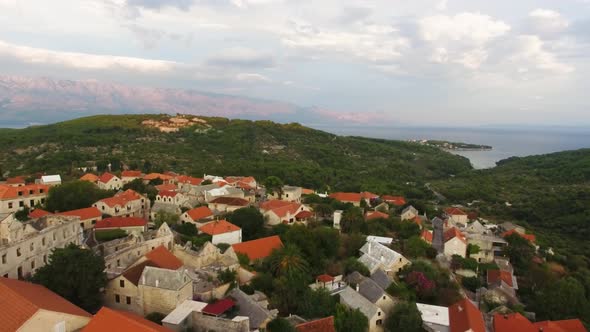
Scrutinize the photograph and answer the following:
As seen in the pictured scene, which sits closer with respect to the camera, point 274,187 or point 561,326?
point 561,326

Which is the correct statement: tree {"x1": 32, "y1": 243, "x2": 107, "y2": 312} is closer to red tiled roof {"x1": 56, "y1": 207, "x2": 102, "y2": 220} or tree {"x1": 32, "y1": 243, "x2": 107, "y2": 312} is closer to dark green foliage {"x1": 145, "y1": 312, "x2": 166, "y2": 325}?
dark green foliage {"x1": 145, "y1": 312, "x2": 166, "y2": 325}

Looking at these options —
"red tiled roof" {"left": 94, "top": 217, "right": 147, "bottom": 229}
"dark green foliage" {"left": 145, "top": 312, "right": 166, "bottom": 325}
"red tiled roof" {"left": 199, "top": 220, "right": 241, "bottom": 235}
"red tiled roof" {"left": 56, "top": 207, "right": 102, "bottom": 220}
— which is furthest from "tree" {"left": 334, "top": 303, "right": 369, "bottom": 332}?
"red tiled roof" {"left": 56, "top": 207, "right": 102, "bottom": 220}

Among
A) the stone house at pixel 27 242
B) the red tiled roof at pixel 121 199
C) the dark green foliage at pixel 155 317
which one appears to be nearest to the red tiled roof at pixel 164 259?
the dark green foliage at pixel 155 317

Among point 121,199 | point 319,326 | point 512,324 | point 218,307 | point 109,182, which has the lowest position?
point 512,324

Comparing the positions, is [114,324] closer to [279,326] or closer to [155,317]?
[155,317]

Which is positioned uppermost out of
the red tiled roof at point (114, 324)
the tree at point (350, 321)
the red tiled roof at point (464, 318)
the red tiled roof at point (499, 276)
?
the red tiled roof at point (114, 324)

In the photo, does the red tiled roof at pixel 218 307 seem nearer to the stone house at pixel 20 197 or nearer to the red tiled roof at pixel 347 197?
the stone house at pixel 20 197

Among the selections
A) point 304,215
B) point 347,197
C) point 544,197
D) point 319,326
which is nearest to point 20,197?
point 304,215
